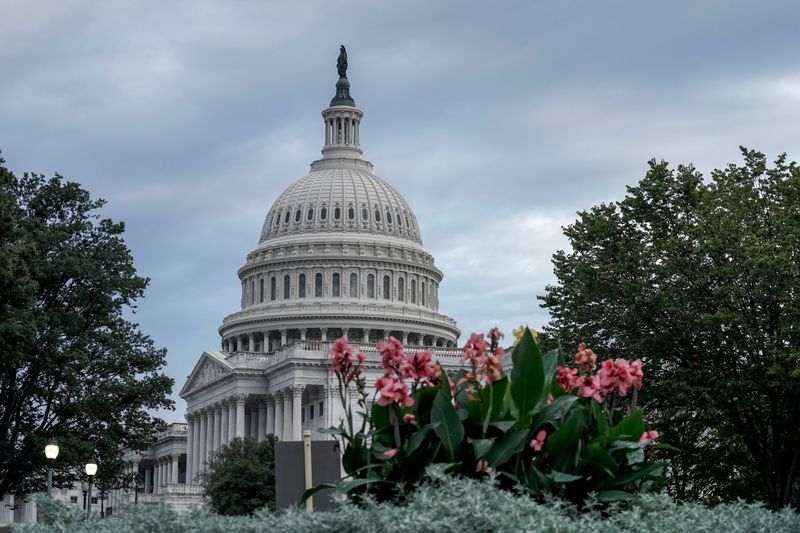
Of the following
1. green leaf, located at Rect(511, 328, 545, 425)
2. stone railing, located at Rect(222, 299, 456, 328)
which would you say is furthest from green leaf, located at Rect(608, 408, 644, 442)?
stone railing, located at Rect(222, 299, 456, 328)

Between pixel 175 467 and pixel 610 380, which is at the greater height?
pixel 175 467

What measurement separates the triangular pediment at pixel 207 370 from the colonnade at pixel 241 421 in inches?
110

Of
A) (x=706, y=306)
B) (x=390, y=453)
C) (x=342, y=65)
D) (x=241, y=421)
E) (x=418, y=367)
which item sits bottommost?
(x=390, y=453)

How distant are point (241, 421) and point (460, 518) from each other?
5344 inches

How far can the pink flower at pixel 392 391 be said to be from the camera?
14883 mm

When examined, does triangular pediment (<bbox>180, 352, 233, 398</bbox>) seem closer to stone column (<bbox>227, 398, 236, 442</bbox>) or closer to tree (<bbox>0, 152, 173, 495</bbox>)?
stone column (<bbox>227, 398, 236, 442</bbox>)

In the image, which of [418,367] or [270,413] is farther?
[270,413]

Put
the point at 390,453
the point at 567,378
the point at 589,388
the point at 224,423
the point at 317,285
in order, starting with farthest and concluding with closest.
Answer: the point at 317,285, the point at 224,423, the point at 567,378, the point at 589,388, the point at 390,453

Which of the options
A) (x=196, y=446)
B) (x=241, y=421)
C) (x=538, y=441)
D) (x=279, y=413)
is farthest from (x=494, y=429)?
(x=196, y=446)

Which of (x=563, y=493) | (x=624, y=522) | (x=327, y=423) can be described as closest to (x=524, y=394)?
(x=563, y=493)

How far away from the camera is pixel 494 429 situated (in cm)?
1515

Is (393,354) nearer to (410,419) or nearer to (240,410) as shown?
(410,419)

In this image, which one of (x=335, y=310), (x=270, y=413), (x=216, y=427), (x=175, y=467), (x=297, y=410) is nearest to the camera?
(x=297, y=410)

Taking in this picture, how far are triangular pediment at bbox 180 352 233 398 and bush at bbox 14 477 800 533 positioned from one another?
5335 inches
